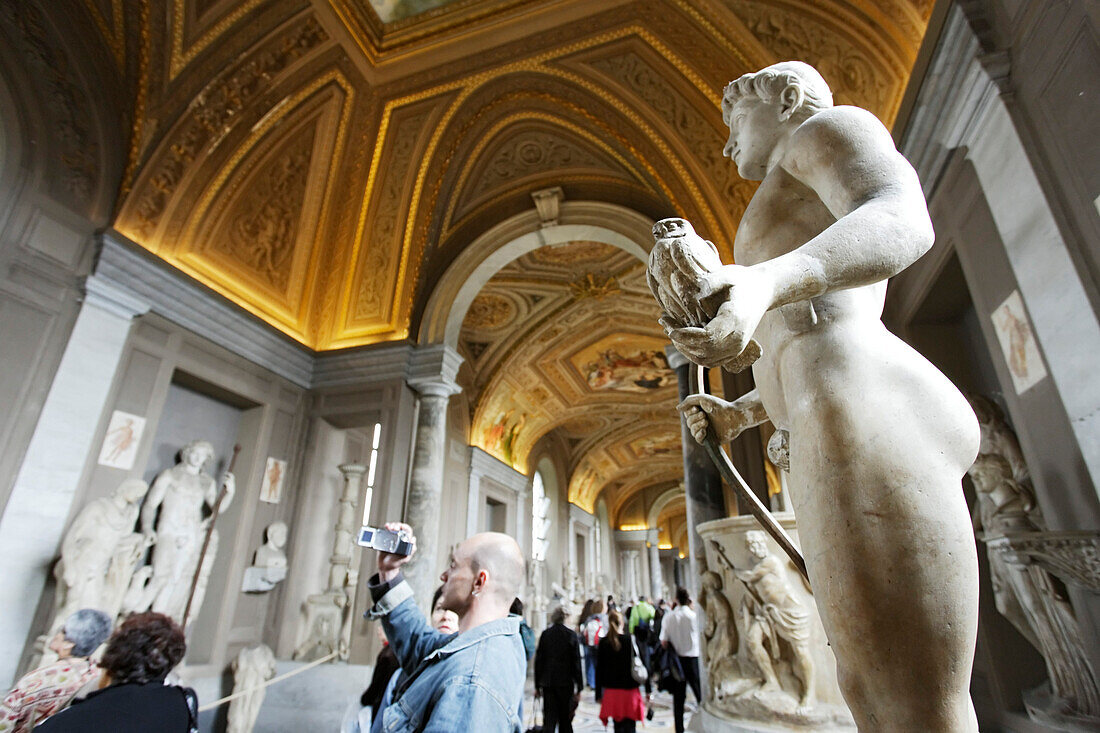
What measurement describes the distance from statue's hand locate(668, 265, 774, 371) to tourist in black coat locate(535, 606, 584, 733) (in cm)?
442

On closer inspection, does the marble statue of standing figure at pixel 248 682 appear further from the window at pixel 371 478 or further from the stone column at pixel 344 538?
the window at pixel 371 478

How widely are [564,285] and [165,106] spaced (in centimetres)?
671

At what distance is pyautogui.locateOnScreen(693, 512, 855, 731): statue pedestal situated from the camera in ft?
10.1

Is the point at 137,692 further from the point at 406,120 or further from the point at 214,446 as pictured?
the point at 406,120

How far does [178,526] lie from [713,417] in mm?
5563

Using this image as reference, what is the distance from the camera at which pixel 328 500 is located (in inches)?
279

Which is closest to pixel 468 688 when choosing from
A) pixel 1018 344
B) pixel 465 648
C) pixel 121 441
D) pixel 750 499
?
pixel 465 648

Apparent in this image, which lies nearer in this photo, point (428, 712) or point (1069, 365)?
point (428, 712)

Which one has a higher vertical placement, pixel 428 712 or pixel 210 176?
pixel 210 176

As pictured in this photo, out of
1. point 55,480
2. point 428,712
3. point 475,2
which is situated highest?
point 475,2

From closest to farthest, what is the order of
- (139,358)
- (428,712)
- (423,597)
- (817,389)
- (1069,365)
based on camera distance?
(817,389) < (428,712) < (1069,365) < (139,358) < (423,597)

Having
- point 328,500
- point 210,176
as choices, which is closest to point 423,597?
point 328,500

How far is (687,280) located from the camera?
80cm

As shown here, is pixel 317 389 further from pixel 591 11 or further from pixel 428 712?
pixel 428 712
